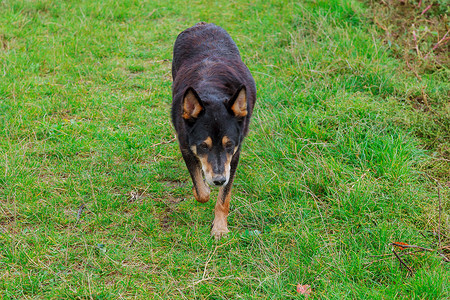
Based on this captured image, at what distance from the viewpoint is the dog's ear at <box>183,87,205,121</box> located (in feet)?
11.9

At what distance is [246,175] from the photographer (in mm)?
4770

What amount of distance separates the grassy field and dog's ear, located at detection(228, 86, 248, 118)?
2.90 ft

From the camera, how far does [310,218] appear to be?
4004mm

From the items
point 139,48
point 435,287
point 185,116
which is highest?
point 185,116

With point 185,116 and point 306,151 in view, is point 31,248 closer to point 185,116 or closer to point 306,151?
point 185,116

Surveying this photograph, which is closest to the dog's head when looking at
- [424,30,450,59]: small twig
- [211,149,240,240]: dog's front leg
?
[211,149,240,240]: dog's front leg

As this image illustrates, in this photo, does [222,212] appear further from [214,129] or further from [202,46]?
[202,46]

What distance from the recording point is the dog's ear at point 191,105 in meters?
3.64

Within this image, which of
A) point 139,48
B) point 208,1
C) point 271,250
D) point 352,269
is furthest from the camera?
point 208,1

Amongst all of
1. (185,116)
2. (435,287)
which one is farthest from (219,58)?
(435,287)

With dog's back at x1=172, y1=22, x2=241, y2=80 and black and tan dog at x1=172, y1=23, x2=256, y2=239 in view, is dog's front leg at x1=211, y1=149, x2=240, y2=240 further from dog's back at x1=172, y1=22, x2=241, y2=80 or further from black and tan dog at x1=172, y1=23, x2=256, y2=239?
dog's back at x1=172, y1=22, x2=241, y2=80

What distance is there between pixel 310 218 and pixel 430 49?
13.0 ft

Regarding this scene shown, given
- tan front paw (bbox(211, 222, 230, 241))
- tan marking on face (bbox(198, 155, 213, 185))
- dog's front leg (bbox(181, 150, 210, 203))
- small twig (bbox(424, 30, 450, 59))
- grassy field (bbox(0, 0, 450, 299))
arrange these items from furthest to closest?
small twig (bbox(424, 30, 450, 59)) < dog's front leg (bbox(181, 150, 210, 203)) < tan front paw (bbox(211, 222, 230, 241)) < tan marking on face (bbox(198, 155, 213, 185)) < grassy field (bbox(0, 0, 450, 299))

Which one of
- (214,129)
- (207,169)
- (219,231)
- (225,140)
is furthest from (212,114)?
(219,231)
